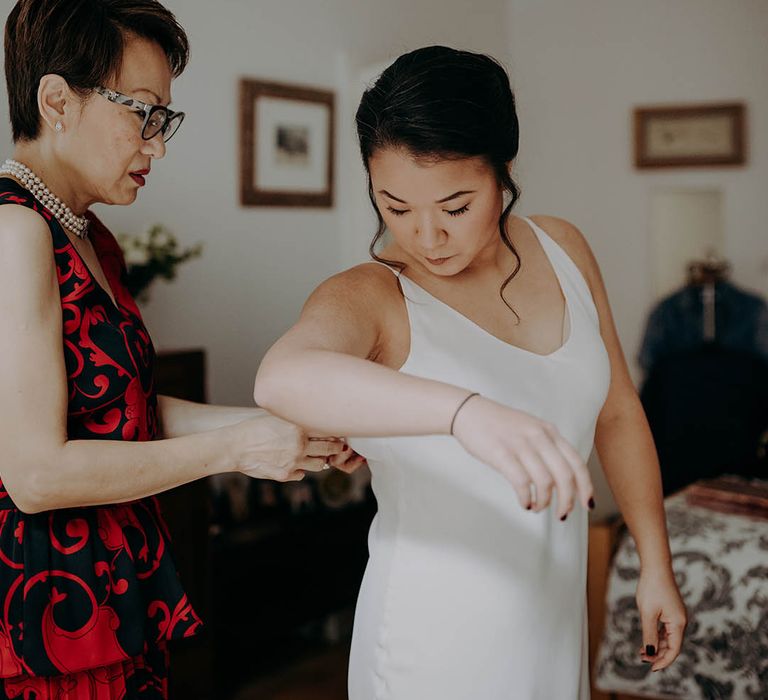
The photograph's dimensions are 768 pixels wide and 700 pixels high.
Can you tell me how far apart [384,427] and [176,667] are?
86.5 inches

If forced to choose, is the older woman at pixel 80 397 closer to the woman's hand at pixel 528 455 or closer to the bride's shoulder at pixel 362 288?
the bride's shoulder at pixel 362 288

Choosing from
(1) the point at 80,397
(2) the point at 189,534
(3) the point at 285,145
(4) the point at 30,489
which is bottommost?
(2) the point at 189,534

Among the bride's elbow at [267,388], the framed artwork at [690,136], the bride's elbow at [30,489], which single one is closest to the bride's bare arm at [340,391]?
the bride's elbow at [267,388]

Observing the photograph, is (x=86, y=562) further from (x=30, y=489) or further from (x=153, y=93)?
(x=153, y=93)

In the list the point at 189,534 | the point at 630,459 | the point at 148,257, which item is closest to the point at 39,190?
the point at 630,459

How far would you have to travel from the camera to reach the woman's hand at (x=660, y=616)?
1.29 metres

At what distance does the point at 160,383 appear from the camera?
2545 millimetres

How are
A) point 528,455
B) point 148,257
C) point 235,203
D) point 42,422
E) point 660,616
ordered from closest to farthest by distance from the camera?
point 528,455 → point 42,422 → point 660,616 → point 148,257 → point 235,203

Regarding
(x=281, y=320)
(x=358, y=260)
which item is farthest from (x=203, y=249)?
(x=358, y=260)

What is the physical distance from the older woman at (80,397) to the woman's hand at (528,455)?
46 cm

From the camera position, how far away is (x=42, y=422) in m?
1.01

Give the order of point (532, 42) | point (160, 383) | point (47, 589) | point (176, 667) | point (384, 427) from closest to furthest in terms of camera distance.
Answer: point (384, 427)
point (47, 589)
point (160, 383)
point (176, 667)
point (532, 42)

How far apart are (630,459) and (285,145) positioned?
7.97ft

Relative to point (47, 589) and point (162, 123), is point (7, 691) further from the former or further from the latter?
point (162, 123)
